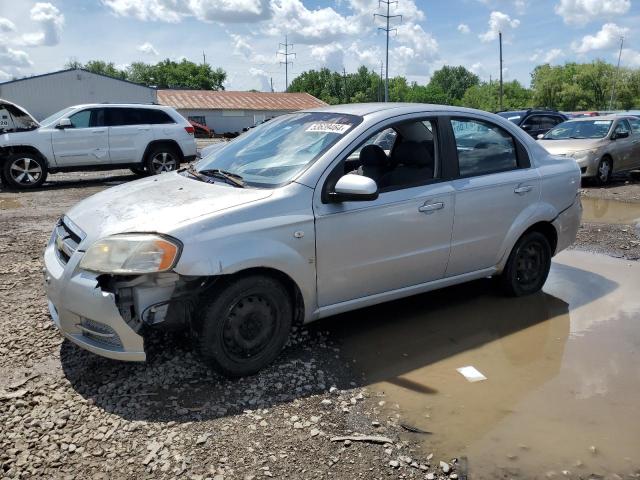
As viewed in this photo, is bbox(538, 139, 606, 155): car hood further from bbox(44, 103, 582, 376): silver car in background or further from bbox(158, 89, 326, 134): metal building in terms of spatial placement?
bbox(158, 89, 326, 134): metal building

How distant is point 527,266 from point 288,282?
2523 millimetres

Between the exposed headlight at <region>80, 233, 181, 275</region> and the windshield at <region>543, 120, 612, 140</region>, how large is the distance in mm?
11893

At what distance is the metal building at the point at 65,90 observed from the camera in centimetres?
3584

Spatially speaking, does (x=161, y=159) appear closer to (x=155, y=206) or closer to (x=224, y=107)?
(x=155, y=206)

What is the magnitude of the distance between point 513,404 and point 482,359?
61 centimetres

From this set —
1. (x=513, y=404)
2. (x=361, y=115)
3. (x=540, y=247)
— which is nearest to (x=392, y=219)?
(x=361, y=115)

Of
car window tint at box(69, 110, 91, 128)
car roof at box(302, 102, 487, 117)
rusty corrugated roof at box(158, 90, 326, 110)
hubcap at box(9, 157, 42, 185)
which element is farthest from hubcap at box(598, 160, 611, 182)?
rusty corrugated roof at box(158, 90, 326, 110)

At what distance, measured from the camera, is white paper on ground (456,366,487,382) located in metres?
3.67

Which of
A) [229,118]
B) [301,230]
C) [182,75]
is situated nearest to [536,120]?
Result: [301,230]

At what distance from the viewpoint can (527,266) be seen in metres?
4.99

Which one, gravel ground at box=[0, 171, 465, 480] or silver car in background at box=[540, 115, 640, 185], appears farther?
silver car in background at box=[540, 115, 640, 185]

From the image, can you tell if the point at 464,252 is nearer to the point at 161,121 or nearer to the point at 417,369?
the point at 417,369

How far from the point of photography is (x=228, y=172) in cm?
401

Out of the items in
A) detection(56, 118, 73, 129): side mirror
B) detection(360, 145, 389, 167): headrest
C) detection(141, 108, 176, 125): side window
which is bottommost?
detection(360, 145, 389, 167): headrest
